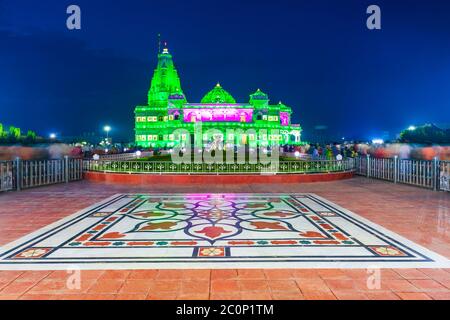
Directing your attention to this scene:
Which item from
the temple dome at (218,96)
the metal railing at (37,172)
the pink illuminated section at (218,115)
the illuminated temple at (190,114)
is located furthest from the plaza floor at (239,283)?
the temple dome at (218,96)

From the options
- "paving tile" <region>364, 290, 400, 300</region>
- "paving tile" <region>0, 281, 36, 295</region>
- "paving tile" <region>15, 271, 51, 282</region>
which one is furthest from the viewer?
"paving tile" <region>15, 271, 51, 282</region>

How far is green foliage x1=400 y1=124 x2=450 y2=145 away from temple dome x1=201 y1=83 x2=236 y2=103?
3848cm

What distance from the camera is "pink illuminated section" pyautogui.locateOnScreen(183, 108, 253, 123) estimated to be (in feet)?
276

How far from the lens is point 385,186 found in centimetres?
1219

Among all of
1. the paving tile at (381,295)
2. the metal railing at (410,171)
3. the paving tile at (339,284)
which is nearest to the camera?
the paving tile at (381,295)

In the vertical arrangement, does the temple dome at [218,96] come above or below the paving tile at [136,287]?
above

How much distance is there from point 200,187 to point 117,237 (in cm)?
681

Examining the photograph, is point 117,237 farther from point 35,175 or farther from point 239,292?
point 35,175

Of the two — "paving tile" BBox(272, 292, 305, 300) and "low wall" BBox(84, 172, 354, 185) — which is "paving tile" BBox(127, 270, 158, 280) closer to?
"paving tile" BBox(272, 292, 305, 300)

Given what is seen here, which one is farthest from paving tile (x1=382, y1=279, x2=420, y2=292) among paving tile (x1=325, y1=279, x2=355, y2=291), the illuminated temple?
the illuminated temple

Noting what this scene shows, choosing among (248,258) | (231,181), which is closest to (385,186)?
(231,181)

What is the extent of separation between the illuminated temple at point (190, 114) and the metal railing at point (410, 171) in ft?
213

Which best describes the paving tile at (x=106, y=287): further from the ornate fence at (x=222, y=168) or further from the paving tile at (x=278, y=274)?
the ornate fence at (x=222, y=168)

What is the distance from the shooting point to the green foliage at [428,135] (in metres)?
65.8
